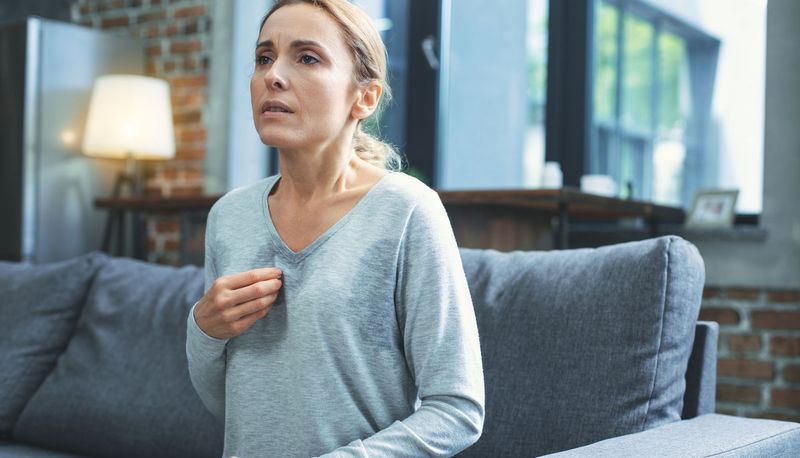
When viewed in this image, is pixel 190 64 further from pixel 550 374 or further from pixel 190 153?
pixel 550 374

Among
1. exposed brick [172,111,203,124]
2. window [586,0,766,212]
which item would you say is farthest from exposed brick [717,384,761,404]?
exposed brick [172,111,203,124]

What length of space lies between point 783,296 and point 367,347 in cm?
240

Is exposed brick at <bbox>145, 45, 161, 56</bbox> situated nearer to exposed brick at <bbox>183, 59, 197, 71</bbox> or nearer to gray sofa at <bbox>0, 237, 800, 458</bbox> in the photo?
exposed brick at <bbox>183, 59, 197, 71</bbox>

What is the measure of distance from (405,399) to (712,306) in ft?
7.85

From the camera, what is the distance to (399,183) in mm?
1344

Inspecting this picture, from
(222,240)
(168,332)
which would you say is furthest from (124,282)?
(222,240)

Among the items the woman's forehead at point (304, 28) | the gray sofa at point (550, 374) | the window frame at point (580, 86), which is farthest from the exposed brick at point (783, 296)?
the woman's forehead at point (304, 28)

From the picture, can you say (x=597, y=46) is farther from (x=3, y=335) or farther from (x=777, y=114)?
(x=3, y=335)

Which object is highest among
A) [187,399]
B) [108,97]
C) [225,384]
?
[108,97]

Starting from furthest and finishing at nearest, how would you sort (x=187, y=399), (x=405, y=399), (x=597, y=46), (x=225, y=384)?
1. (x=597, y=46)
2. (x=187, y=399)
3. (x=225, y=384)
4. (x=405, y=399)

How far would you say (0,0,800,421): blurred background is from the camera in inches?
130

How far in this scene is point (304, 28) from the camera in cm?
132

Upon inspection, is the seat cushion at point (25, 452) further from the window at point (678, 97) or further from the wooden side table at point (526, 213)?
the window at point (678, 97)

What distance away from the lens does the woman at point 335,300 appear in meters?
1.24
